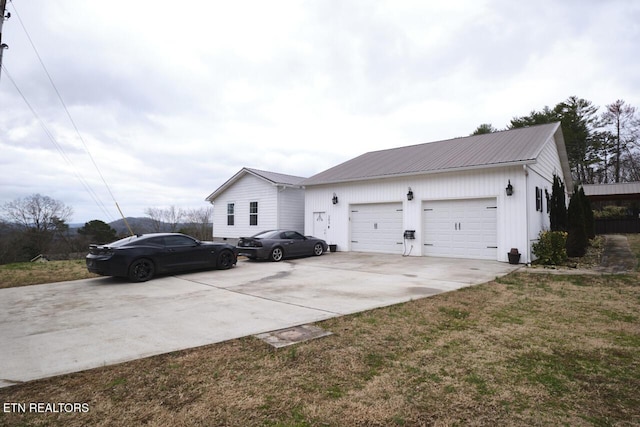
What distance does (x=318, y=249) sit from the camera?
14.8 metres

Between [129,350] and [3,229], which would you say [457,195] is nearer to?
[129,350]

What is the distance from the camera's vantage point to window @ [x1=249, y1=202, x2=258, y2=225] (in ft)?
65.3

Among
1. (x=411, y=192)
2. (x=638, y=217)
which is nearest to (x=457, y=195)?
(x=411, y=192)

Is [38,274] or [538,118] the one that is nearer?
[38,274]

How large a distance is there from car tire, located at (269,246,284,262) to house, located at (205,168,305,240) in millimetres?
5393

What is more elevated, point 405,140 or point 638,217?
point 405,140

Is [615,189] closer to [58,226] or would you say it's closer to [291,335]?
[291,335]

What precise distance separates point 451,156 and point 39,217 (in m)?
41.5

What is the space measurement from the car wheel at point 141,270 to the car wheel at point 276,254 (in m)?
4.60

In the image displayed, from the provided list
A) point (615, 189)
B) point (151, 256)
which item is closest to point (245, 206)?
point (151, 256)

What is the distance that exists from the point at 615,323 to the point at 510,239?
7189 millimetres

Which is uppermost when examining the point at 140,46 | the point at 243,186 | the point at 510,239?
the point at 140,46

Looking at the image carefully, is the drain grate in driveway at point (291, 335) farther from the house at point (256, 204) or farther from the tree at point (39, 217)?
the tree at point (39, 217)

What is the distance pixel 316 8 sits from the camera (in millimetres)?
11164
